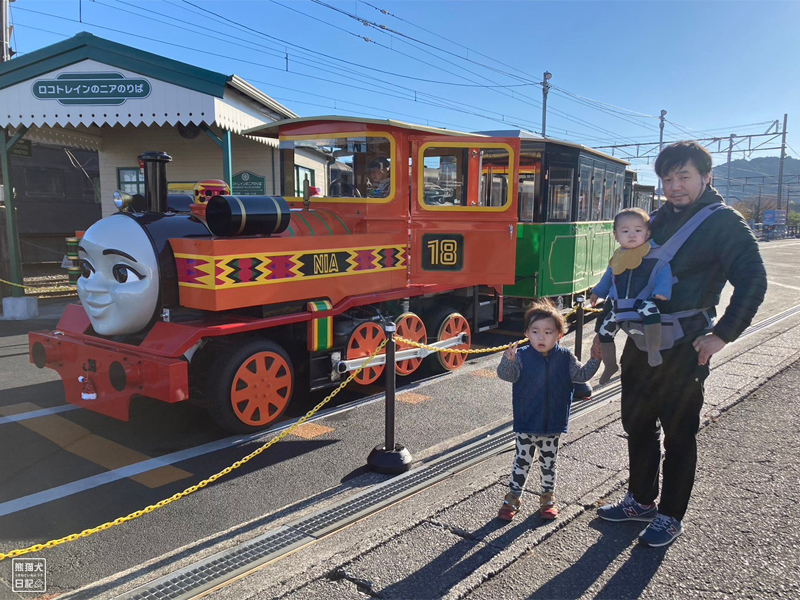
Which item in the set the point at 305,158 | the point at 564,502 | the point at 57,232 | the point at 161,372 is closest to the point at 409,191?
the point at 305,158

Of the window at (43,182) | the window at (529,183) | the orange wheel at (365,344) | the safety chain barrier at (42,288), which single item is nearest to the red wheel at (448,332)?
the orange wheel at (365,344)

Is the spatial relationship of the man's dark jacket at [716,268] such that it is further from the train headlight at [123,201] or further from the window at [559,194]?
the window at [559,194]

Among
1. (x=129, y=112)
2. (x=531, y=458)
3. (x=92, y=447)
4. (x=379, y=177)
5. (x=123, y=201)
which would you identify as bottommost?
(x=92, y=447)

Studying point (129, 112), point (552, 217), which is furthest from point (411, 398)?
point (129, 112)

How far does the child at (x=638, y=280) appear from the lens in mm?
2848

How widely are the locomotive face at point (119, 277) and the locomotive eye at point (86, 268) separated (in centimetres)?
2

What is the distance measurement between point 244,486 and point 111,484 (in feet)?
2.87

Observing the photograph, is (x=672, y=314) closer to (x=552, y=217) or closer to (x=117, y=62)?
(x=552, y=217)

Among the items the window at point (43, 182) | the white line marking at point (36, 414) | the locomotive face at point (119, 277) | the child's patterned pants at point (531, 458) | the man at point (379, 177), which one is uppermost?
the window at point (43, 182)

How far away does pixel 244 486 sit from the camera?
152 inches

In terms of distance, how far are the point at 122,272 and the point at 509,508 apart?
333cm

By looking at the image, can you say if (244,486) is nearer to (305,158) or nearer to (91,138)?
(305,158)

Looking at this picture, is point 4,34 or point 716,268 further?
point 4,34

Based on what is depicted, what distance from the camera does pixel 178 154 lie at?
11938 millimetres
